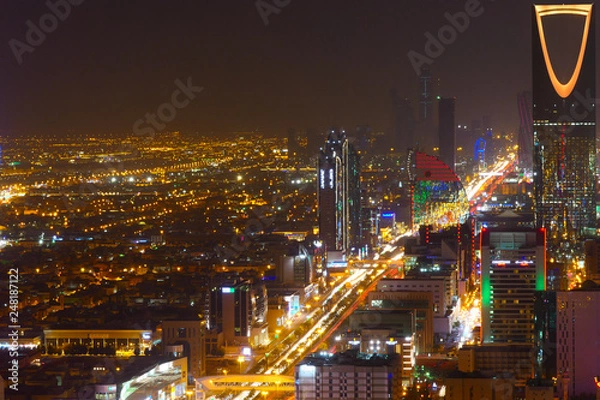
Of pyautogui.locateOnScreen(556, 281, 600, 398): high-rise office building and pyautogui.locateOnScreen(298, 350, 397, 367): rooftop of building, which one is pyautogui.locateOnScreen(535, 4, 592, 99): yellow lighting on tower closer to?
pyautogui.locateOnScreen(556, 281, 600, 398): high-rise office building

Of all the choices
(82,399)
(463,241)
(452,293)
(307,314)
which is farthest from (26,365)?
(463,241)

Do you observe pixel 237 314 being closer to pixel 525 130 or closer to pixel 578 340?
pixel 578 340

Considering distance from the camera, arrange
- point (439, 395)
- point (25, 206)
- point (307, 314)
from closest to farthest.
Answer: point (439, 395) → point (307, 314) → point (25, 206)

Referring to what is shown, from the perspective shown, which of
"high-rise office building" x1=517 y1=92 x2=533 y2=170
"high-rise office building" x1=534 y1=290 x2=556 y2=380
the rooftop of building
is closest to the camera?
the rooftop of building

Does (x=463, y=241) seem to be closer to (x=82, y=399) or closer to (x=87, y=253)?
(x=87, y=253)

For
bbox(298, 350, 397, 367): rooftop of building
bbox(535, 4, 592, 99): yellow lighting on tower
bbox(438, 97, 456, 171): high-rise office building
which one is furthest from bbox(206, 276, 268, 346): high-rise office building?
bbox(438, 97, 456, 171): high-rise office building

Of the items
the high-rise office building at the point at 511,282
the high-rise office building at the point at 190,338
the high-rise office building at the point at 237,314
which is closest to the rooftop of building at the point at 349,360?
the high-rise office building at the point at 190,338
